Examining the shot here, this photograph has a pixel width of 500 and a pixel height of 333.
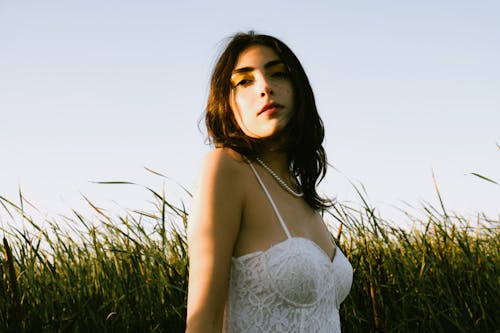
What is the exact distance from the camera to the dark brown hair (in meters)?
2.07

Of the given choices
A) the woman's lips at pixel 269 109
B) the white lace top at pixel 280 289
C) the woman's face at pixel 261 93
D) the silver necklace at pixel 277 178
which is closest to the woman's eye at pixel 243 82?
the woman's face at pixel 261 93

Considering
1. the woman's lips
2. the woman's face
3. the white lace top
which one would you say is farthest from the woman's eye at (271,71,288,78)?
the white lace top

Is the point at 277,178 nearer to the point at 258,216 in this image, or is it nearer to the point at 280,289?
the point at 258,216

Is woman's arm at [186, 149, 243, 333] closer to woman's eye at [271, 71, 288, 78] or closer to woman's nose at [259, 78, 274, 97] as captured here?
woman's nose at [259, 78, 274, 97]

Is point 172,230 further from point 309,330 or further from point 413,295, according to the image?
point 309,330

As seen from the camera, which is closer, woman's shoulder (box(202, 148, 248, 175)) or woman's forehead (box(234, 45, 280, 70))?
woman's shoulder (box(202, 148, 248, 175))

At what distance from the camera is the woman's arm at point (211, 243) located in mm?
1708

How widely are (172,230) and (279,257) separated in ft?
5.55

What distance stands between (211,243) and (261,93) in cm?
58

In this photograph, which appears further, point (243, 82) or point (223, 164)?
point (243, 82)

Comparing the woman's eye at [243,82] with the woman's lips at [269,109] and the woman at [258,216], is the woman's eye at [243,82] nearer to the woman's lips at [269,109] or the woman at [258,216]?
the woman at [258,216]

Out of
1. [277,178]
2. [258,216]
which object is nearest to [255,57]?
[277,178]

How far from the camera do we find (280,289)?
182 cm

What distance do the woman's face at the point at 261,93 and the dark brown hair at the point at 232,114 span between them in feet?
0.08
